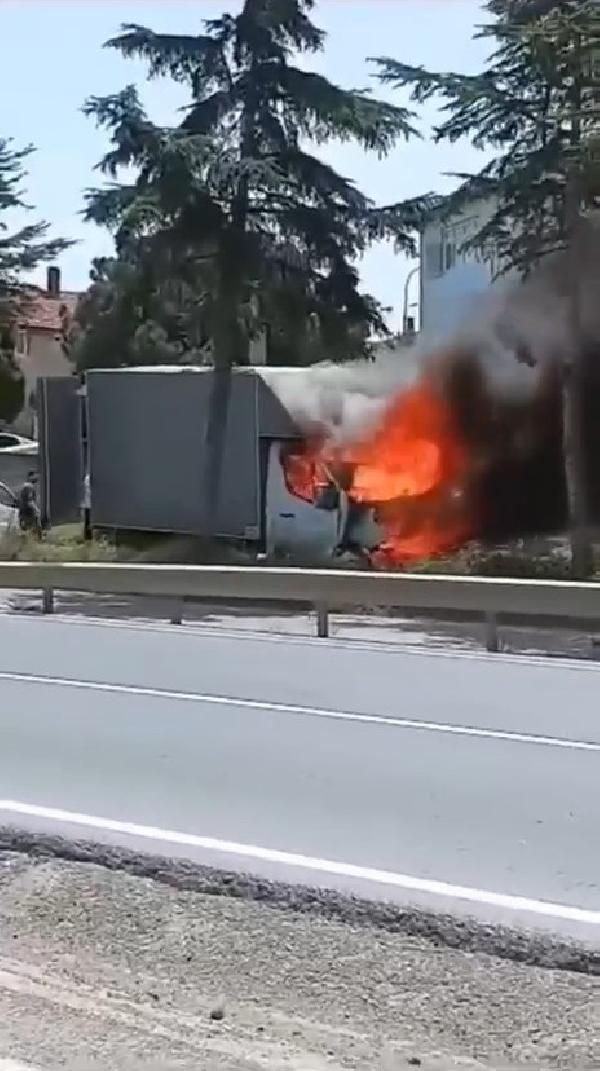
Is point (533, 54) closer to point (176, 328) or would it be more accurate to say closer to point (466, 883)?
point (176, 328)

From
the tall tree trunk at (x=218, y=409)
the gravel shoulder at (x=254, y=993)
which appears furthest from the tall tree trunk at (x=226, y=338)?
the gravel shoulder at (x=254, y=993)

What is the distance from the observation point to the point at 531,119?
62.8ft

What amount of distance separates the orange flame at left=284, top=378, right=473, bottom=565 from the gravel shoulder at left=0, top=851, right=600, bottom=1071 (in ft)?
48.7

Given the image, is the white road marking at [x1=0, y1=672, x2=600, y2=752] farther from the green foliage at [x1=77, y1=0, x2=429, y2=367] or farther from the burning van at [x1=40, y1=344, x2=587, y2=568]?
the green foliage at [x1=77, y1=0, x2=429, y2=367]

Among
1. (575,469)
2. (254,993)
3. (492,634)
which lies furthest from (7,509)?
(254,993)

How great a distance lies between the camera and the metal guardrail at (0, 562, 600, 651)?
14.2 meters

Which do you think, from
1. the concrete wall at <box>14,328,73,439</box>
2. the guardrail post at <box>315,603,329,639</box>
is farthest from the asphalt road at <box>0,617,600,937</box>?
the concrete wall at <box>14,328,73,439</box>

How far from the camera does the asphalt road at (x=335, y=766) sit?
6.48m

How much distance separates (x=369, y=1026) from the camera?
15.0 feet

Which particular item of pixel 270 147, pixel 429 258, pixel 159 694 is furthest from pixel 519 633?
pixel 270 147

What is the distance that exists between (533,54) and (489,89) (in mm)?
840

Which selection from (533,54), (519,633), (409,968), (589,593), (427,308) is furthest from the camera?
(427,308)

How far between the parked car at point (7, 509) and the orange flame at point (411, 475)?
6412mm

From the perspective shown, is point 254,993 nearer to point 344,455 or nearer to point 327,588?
point 327,588
